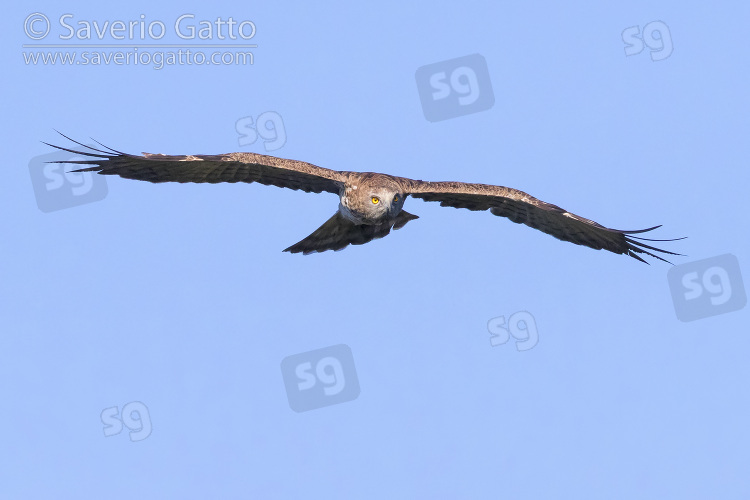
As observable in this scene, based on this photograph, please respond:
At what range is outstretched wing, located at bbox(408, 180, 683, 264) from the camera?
16.1 metres

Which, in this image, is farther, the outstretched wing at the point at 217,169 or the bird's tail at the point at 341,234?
the bird's tail at the point at 341,234

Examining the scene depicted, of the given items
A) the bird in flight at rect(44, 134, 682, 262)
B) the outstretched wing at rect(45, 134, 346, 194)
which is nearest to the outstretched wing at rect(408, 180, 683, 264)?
the bird in flight at rect(44, 134, 682, 262)

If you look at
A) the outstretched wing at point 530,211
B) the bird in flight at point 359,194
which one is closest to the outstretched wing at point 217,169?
the bird in flight at point 359,194

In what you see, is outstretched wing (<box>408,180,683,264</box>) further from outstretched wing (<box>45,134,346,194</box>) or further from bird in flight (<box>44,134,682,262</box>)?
outstretched wing (<box>45,134,346,194</box>)

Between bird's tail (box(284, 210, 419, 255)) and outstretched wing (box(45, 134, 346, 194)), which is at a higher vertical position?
outstretched wing (box(45, 134, 346, 194))

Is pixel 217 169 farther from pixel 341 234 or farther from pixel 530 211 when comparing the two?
pixel 530 211

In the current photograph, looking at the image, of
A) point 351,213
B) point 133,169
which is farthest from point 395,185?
point 133,169

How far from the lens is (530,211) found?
1656cm

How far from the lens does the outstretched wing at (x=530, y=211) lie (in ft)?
52.7

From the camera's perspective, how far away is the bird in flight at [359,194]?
1541 cm

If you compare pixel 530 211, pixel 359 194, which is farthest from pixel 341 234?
pixel 530 211

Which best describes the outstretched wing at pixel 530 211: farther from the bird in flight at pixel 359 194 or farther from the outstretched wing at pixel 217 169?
the outstretched wing at pixel 217 169

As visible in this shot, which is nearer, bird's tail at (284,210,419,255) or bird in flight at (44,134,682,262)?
bird in flight at (44,134,682,262)

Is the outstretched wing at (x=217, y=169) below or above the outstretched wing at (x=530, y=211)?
above
